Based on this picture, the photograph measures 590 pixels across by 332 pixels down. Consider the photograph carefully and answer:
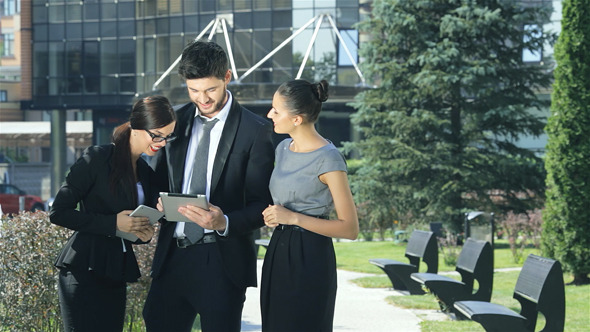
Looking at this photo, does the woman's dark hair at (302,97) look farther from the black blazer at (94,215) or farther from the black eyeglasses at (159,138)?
the black blazer at (94,215)

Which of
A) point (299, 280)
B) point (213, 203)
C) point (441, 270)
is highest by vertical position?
point (213, 203)

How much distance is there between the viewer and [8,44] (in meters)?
93.1

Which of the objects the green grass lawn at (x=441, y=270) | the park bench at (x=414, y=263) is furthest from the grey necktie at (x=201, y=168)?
the park bench at (x=414, y=263)

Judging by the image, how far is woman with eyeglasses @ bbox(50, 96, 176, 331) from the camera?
490 cm

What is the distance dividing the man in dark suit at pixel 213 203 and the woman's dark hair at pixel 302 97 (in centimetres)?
26

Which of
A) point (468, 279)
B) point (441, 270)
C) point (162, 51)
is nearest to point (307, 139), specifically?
point (468, 279)

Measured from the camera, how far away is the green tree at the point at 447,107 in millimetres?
25234

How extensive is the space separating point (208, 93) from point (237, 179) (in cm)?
46

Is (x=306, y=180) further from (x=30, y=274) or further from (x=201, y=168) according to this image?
(x=30, y=274)

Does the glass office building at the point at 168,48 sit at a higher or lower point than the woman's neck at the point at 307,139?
higher

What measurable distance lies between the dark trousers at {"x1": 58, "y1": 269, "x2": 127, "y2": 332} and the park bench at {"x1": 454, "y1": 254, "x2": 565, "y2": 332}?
12.3ft

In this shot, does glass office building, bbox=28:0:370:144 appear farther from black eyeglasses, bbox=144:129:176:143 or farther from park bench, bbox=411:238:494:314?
black eyeglasses, bbox=144:129:176:143

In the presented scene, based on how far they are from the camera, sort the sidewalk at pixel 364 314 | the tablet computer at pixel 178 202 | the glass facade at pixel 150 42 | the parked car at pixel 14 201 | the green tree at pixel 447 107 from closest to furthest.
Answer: the tablet computer at pixel 178 202 → the sidewalk at pixel 364 314 → the green tree at pixel 447 107 → the parked car at pixel 14 201 → the glass facade at pixel 150 42

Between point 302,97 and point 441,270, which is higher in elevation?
point 302,97
